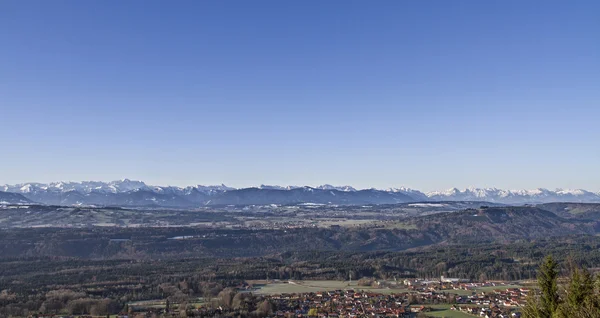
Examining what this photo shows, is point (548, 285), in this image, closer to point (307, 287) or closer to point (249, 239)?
point (307, 287)

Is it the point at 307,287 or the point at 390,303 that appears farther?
the point at 307,287

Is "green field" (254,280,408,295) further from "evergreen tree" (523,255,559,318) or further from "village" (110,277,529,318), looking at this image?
"evergreen tree" (523,255,559,318)

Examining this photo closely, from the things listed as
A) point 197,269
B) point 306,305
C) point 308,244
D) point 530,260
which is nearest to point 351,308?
point 306,305

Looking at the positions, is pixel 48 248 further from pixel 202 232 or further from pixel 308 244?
pixel 308 244

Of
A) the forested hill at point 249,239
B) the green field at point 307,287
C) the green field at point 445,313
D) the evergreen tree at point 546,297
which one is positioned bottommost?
the green field at point 307,287

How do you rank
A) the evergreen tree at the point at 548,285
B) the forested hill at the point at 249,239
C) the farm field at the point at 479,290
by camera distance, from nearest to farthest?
the evergreen tree at the point at 548,285, the farm field at the point at 479,290, the forested hill at the point at 249,239

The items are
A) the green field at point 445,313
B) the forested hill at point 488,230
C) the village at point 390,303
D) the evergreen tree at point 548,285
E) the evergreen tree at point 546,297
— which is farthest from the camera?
the forested hill at point 488,230

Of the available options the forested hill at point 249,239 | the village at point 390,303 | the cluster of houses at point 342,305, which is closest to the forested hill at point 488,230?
the forested hill at point 249,239

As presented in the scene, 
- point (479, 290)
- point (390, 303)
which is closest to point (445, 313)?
point (390, 303)

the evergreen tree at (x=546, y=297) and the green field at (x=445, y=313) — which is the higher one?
the evergreen tree at (x=546, y=297)

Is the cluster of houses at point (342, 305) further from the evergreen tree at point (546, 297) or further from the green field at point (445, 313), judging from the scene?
the evergreen tree at point (546, 297)
